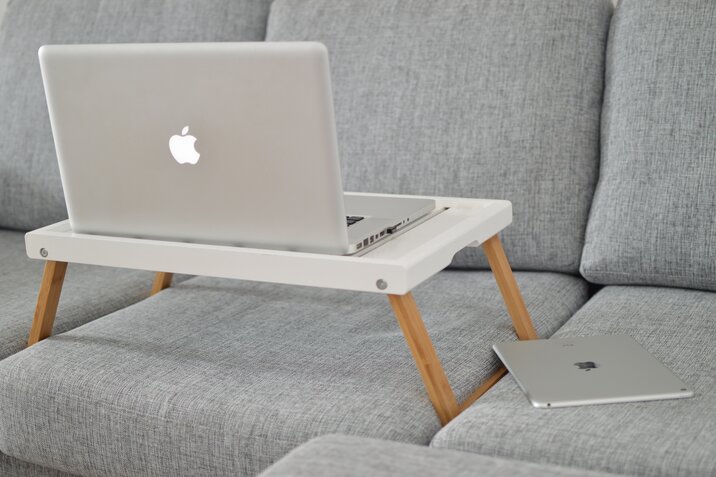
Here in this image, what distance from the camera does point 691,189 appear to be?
68.9 inches

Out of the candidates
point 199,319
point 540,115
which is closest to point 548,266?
point 540,115

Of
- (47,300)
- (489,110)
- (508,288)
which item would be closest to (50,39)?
(47,300)

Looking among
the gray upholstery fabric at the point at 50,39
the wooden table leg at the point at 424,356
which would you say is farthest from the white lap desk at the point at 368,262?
the gray upholstery fabric at the point at 50,39

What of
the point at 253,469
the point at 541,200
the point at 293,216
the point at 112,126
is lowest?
the point at 253,469

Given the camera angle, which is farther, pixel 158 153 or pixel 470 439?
pixel 158 153

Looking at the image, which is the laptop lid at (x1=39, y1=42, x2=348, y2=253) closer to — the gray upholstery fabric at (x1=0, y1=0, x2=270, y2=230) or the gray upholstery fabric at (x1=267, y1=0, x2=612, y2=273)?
the gray upholstery fabric at (x1=267, y1=0, x2=612, y2=273)

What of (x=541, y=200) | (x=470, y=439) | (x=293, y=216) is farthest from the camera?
(x=541, y=200)

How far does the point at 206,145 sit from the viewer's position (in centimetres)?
141

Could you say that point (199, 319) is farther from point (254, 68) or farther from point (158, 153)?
point (254, 68)

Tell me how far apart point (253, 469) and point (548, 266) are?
0.80 m

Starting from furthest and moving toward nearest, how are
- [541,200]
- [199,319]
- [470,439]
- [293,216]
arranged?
[541,200], [199,319], [293,216], [470,439]

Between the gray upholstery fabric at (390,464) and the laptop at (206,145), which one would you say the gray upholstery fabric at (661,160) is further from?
the gray upholstery fabric at (390,464)

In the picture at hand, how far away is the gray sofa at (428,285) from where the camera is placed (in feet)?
4.32

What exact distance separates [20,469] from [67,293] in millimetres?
374
